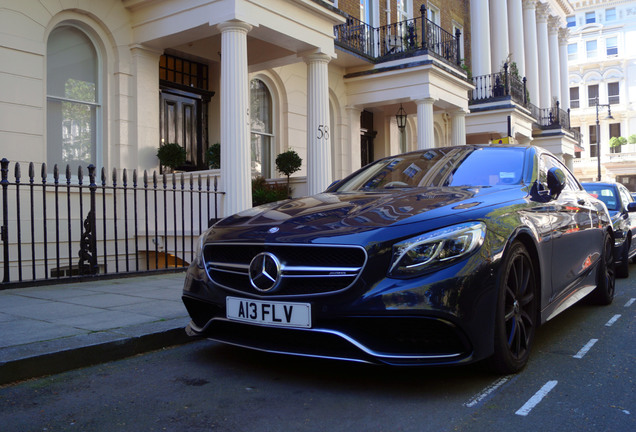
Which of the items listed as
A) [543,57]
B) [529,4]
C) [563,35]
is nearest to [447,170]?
[529,4]

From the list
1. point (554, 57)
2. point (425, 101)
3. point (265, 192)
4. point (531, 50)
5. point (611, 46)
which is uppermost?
point (611, 46)

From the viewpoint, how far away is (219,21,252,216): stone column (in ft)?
31.3

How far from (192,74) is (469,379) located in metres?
10.6

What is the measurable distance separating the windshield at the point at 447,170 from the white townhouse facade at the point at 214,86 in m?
0.77

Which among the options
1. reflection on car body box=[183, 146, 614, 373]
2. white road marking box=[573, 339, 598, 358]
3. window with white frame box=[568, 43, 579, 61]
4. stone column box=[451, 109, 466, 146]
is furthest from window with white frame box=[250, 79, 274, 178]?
window with white frame box=[568, 43, 579, 61]

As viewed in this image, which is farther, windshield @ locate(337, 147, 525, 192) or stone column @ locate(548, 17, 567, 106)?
stone column @ locate(548, 17, 567, 106)

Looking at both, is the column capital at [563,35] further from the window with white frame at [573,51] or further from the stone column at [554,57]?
the window with white frame at [573,51]

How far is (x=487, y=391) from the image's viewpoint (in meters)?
3.18

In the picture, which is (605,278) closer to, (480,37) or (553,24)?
(480,37)

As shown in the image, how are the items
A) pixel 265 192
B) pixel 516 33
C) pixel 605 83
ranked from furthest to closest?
pixel 605 83
pixel 516 33
pixel 265 192

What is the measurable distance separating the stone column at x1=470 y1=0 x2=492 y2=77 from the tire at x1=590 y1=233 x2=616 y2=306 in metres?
18.5

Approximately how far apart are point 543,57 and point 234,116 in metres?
25.5

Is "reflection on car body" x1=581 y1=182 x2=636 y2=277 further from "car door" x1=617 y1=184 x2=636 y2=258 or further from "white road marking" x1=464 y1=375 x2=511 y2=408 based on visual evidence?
"white road marking" x1=464 y1=375 x2=511 y2=408

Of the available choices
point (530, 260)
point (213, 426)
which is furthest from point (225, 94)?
point (213, 426)
